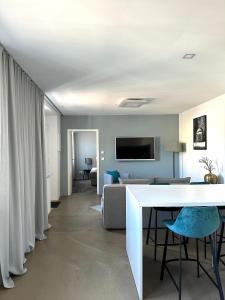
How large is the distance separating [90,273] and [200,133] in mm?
4711

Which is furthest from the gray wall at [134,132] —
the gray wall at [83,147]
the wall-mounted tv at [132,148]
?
the gray wall at [83,147]

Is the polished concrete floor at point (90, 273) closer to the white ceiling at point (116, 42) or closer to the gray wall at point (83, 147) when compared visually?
the white ceiling at point (116, 42)

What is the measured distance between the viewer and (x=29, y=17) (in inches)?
87.2

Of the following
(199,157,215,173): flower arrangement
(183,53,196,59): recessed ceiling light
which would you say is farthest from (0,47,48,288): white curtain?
(199,157,215,173): flower arrangement

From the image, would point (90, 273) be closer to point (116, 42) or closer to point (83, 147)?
point (116, 42)

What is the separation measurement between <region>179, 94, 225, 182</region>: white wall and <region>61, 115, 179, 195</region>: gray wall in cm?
58

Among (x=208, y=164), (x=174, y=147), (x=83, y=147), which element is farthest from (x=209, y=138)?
(x=83, y=147)

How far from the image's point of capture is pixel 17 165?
320cm

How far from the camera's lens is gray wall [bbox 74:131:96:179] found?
13.0 meters

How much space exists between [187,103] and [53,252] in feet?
15.1

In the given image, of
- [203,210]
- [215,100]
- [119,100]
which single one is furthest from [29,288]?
[215,100]

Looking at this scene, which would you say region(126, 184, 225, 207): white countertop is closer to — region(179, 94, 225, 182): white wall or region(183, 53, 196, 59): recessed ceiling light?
region(183, 53, 196, 59): recessed ceiling light

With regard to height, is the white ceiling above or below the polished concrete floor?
above

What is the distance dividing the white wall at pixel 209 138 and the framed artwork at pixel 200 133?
113 mm
